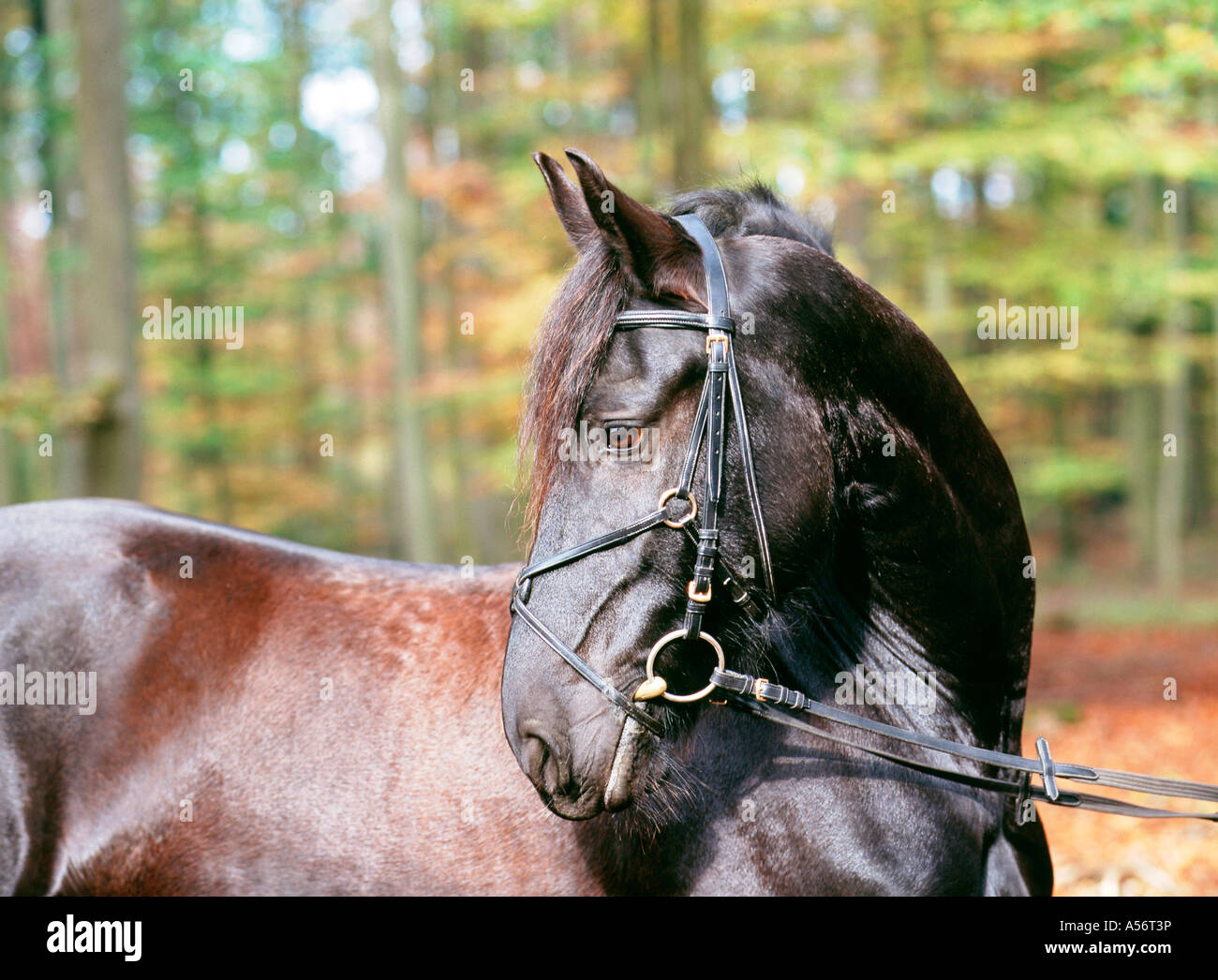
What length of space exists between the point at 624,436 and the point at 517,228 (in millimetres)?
13929

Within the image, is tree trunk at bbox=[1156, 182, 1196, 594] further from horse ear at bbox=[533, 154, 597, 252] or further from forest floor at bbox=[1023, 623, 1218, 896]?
horse ear at bbox=[533, 154, 597, 252]

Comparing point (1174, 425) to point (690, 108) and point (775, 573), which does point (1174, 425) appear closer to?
point (690, 108)

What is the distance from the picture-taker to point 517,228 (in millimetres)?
15266

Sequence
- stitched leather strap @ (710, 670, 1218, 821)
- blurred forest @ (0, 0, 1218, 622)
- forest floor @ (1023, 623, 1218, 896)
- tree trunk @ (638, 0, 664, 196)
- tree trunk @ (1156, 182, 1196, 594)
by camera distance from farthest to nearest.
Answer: tree trunk @ (1156, 182, 1196, 594), tree trunk @ (638, 0, 664, 196), blurred forest @ (0, 0, 1218, 622), forest floor @ (1023, 623, 1218, 896), stitched leather strap @ (710, 670, 1218, 821)

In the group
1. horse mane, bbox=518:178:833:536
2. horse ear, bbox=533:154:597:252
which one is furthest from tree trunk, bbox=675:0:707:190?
horse ear, bbox=533:154:597:252

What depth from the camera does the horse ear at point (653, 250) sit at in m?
2.07

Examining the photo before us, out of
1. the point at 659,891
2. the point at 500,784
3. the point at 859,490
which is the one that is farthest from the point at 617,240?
the point at 659,891

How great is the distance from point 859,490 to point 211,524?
2.15m

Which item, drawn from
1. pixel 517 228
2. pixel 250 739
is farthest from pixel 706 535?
pixel 517 228

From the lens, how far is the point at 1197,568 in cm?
2103

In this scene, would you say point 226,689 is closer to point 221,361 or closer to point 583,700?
point 583,700

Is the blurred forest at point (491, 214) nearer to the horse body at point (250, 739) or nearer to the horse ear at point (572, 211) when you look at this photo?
the horse body at point (250, 739)

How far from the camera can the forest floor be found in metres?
5.42

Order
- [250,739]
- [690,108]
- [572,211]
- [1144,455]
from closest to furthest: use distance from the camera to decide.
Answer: [572,211], [250,739], [690,108], [1144,455]
